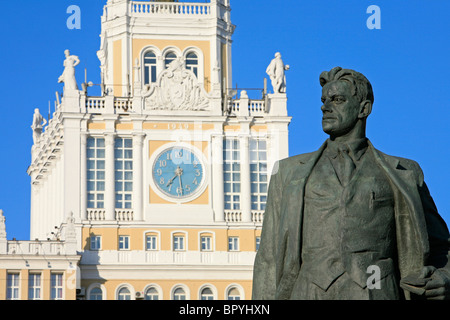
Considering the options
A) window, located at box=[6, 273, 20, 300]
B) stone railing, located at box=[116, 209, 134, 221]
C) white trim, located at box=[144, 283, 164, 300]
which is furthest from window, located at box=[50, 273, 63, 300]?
stone railing, located at box=[116, 209, 134, 221]

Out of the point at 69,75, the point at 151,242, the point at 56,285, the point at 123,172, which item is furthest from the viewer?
the point at 69,75

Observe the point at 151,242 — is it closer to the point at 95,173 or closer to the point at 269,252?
the point at 95,173

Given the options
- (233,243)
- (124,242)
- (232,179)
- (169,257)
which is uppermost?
(232,179)

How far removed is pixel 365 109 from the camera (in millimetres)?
8641

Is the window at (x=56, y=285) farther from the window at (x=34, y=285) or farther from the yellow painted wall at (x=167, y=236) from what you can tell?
the yellow painted wall at (x=167, y=236)

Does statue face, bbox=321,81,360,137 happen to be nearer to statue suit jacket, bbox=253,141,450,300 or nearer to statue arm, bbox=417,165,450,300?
statue suit jacket, bbox=253,141,450,300

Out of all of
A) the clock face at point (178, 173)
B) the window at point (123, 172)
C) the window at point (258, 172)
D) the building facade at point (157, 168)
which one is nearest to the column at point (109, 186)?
the building facade at point (157, 168)

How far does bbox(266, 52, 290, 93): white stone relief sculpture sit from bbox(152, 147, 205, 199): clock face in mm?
5947

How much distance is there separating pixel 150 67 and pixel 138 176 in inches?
271

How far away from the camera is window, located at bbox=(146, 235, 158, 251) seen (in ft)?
227

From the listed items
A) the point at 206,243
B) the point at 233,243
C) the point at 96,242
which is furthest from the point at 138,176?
the point at 233,243

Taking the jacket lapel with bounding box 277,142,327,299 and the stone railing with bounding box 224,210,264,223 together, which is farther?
the stone railing with bounding box 224,210,264,223

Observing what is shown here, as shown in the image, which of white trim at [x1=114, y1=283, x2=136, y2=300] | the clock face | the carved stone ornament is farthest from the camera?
the carved stone ornament
